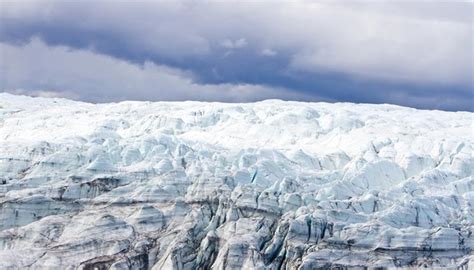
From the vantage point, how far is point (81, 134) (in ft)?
385

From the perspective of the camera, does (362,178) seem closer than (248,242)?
No

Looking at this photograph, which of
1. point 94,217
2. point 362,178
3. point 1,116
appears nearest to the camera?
point 94,217

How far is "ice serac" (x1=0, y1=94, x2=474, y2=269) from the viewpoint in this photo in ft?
287

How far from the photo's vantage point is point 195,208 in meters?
95.1

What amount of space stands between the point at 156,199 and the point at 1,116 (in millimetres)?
45719

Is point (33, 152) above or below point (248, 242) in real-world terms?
above

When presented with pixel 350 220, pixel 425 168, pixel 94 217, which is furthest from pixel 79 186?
pixel 425 168

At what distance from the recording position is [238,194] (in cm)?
9412

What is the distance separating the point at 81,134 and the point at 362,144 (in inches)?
1357

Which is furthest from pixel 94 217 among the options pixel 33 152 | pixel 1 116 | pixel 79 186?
pixel 1 116

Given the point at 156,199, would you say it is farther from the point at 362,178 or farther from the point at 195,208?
the point at 362,178

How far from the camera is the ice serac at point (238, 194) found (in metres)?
87.6

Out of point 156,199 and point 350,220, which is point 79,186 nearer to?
point 156,199

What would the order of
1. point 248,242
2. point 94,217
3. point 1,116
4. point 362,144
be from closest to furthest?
1. point 248,242
2. point 94,217
3. point 362,144
4. point 1,116
